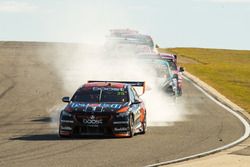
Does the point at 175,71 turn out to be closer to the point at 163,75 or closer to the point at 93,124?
the point at 163,75

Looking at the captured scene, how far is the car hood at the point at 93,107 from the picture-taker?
19766 millimetres

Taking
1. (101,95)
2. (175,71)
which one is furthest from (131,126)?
(175,71)

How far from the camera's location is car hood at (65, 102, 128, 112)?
64.8 ft

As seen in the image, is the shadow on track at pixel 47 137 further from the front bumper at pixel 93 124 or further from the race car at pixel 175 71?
the race car at pixel 175 71

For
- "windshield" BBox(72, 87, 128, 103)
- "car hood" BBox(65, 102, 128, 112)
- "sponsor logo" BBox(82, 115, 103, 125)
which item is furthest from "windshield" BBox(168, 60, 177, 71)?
"sponsor logo" BBox(82, 115, 103, 125)

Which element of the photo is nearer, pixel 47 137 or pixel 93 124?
pixel 93 124

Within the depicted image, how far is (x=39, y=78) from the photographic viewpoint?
42.6m

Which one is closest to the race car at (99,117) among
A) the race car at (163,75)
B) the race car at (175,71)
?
the race car at (163,75)

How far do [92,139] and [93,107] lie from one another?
829 mm

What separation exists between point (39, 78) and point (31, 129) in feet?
68.0

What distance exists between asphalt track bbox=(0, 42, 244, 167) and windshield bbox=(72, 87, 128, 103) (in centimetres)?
106

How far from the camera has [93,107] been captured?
19.9 meters

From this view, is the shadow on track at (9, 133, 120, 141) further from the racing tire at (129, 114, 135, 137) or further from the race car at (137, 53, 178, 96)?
the race car at (137, 53, 178, 96)

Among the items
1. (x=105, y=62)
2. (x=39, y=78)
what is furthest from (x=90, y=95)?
(x=105, y=62)
